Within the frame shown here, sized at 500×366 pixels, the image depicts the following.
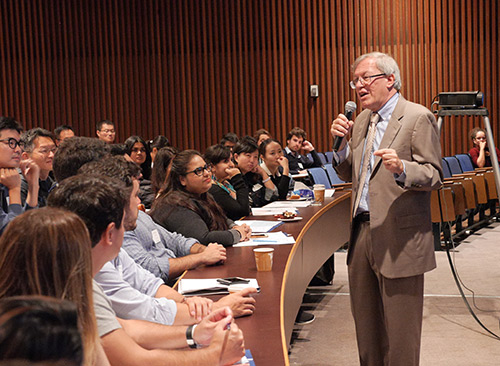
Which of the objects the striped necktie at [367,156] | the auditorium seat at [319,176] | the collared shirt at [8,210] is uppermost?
the striped necktie at [367,156]

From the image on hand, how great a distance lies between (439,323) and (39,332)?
163 inches

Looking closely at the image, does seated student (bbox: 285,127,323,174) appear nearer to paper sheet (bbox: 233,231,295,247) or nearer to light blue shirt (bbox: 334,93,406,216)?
paper sheet (bbox: 233,231,295,247)

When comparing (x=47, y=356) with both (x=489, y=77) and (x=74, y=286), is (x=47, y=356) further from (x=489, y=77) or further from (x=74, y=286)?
(x=489, y=77)

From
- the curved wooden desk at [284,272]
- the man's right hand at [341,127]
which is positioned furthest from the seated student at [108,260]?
the man's right hand at [341,127]

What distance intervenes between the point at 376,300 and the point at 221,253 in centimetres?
75

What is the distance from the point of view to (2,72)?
10070mm

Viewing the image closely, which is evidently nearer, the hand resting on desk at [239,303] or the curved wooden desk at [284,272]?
the curved wooden desk at [284,272]

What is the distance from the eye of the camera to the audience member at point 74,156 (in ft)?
8.43

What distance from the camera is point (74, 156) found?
2.59 meters

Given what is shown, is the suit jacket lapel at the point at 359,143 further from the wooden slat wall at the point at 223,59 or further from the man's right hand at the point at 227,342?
the wooden slat wall at the point at 223,59

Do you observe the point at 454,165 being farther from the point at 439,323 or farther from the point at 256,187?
the point at 439,323

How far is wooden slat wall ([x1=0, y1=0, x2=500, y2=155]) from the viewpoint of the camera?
1008 centimetres

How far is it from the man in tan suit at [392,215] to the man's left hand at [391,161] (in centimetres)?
8

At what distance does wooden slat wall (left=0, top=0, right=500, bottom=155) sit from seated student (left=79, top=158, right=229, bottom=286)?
7357 millimetres
